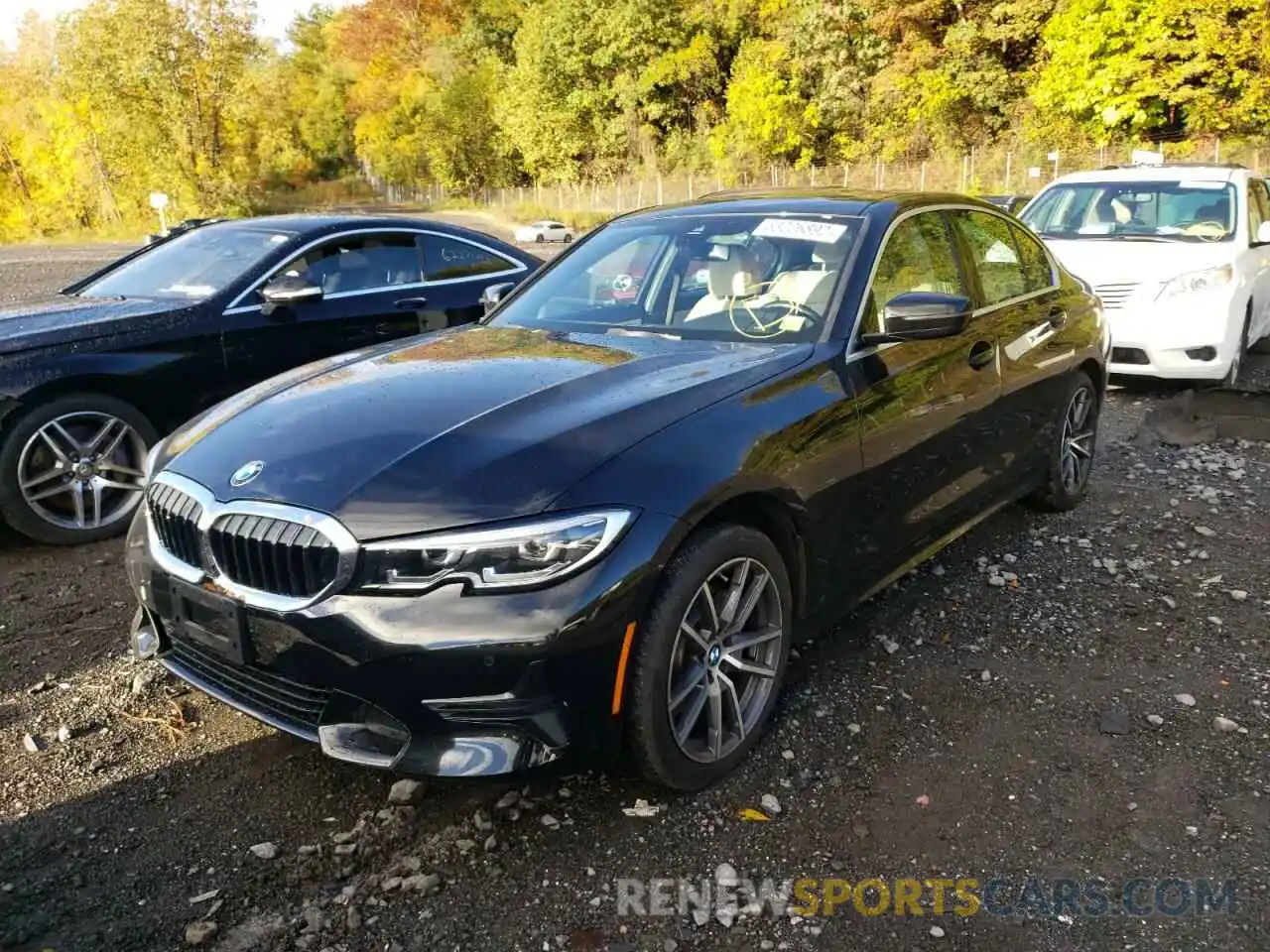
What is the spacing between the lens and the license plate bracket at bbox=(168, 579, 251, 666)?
2502 mm

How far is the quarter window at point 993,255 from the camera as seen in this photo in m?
4.22

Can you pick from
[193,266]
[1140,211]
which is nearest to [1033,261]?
[1140,211]

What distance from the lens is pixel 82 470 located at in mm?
4898

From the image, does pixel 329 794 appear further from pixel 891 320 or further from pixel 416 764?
pixel 891 320

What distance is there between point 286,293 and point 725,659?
370cm

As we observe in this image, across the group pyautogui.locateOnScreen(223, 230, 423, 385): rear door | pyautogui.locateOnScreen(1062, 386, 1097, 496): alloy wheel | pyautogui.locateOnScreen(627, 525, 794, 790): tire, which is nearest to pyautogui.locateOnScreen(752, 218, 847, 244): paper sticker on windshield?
pyautogui.locateOnScreen(627, 525, 794, 790): tire

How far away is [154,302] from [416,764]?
4012 mm

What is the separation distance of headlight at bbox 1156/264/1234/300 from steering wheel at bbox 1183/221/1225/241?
1.87ft

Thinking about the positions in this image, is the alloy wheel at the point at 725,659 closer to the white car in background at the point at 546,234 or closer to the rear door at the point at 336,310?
the rear door at the point at 336,310

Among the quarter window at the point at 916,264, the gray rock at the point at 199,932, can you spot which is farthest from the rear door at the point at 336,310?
the gray rock at the point at 199,932

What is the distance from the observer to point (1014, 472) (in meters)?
4.48

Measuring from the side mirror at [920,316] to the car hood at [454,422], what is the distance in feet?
1.10

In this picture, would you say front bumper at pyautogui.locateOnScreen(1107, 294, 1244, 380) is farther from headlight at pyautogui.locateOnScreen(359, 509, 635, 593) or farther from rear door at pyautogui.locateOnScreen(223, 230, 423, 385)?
headlight at pyautogui.locateOnScreen(359, 509, 635, 593)

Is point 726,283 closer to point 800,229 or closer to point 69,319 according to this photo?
point 800,229
